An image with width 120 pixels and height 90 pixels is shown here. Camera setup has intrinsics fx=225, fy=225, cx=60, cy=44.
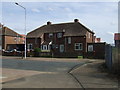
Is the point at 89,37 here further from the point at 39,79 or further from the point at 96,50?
the point at 39,79

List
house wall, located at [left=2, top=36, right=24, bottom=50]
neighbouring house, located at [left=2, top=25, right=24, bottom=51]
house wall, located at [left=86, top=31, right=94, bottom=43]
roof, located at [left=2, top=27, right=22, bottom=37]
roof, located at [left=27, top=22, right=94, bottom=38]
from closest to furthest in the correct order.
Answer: house wall, located at [left=86, top=31, right=94, bottom=43]
roof, located at [left=27, top=22, right=94, bottom=38]
neighbouring house, located at [left=2, top=25, right=24, bottom=51]
house wall, located at [left=2, top=36, right=24, bottom=50]
roof, located at [left=2, top=27, right=22, bottom=37]

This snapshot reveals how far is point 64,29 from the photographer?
175 ft

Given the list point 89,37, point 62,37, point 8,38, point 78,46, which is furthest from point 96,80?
point 8,38

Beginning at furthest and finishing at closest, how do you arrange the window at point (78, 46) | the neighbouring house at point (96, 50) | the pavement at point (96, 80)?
the window at point (78, 46) → the neighbouring house at point (96, 50) → the pavement at point (96, 80)

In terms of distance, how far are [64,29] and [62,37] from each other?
6.98ft

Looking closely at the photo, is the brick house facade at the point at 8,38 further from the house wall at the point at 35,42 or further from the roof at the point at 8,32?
the house wall at the point at 35,42

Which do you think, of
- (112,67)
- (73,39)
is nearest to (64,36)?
(73,39)

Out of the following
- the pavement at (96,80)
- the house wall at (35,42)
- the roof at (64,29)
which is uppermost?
the roof at (64,29)

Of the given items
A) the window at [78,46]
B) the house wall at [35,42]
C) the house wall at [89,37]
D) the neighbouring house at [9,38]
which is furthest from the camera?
the neighbouring house at [9,38]

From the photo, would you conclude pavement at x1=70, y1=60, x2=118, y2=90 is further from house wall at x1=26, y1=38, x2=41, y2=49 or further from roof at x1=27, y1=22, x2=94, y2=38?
house wall at x1=26, y1=38, x2=41, y2=49

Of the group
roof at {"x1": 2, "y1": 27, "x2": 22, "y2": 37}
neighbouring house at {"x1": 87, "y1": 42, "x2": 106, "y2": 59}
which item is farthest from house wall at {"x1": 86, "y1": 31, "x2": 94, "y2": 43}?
roof at {"x1": 2, "y1": 27, "x2": 22, "y2": 37}

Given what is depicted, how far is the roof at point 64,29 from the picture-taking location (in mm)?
50666

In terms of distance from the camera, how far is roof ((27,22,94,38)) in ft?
166

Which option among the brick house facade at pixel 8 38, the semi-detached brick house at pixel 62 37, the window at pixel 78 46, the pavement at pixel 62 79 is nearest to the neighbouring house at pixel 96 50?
the semi-detached brick house at pixel 62 37
